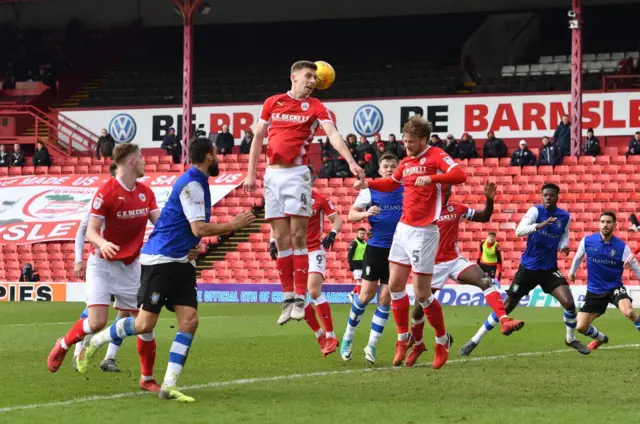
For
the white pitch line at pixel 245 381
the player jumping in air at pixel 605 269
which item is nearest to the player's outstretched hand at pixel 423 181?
the white pitch line at pixel 245 381

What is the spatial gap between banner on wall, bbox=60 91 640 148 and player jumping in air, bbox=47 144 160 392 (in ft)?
85.3

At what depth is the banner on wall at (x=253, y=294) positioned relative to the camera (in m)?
28.5

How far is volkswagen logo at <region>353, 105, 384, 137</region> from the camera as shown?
123 ft

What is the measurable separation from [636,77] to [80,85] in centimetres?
2046

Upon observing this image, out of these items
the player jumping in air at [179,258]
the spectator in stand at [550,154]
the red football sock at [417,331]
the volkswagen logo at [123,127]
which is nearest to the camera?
the player jumping in air at [179,258]

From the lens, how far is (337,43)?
145ft

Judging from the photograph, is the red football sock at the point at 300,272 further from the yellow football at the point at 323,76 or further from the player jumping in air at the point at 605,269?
the player jumping in air at the point at 605,269

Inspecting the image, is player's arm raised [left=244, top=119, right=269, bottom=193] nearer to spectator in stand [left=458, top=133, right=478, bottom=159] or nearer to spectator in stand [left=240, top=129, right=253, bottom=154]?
spectator in stand [left=458, top=133, right=478, bottom=159]

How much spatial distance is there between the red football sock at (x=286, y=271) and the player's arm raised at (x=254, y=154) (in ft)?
2.95

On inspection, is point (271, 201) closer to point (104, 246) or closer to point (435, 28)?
point (104, 246)

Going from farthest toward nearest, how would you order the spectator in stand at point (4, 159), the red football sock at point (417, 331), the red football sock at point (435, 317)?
the spectator in stand at point (4, 159) < the red football sock at point (417, 331) < the red football sock at point (435, 317)

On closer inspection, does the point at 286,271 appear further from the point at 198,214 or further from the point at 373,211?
the point at 198,214

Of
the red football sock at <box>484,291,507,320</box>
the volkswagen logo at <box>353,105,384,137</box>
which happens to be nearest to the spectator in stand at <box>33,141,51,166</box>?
the volkswagen logo at <box>353,105,384,137</box>

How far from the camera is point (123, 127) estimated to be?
40125 millimetres
